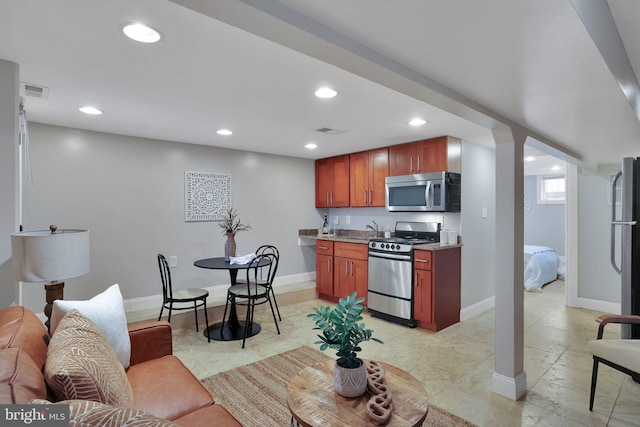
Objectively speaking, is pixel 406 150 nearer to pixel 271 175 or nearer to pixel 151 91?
pixel 271 175

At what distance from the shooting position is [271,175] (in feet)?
16.9

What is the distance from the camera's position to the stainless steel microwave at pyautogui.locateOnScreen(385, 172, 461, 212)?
12.5 feet

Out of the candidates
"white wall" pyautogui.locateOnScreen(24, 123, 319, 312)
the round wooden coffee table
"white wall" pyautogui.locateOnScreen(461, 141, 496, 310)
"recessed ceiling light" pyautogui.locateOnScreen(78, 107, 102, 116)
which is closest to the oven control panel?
"white wall" pyautogui.locateOnScreen(461, 141, 496, 310)

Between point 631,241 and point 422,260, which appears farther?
point 422,260

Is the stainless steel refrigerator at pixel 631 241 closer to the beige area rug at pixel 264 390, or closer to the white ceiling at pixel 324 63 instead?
the white ceiling at pixel 324 63

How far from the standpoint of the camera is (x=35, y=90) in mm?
2395

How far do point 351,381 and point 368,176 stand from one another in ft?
11.5

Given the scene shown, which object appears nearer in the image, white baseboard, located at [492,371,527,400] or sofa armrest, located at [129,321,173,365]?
sofa armrest, located at [129,321,173,365]

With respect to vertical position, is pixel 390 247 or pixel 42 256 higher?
pixel 42 256

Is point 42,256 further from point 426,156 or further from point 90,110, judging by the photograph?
point 426,156

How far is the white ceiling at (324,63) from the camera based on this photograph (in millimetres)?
1146

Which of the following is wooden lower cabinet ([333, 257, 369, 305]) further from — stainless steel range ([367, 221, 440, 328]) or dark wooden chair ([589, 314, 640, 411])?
dark wooden chair ([589, 314, 640, 411])

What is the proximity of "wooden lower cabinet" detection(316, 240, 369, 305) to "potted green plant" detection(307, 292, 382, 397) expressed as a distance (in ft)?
9.00

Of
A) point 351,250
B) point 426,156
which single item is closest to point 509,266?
point 426,156
